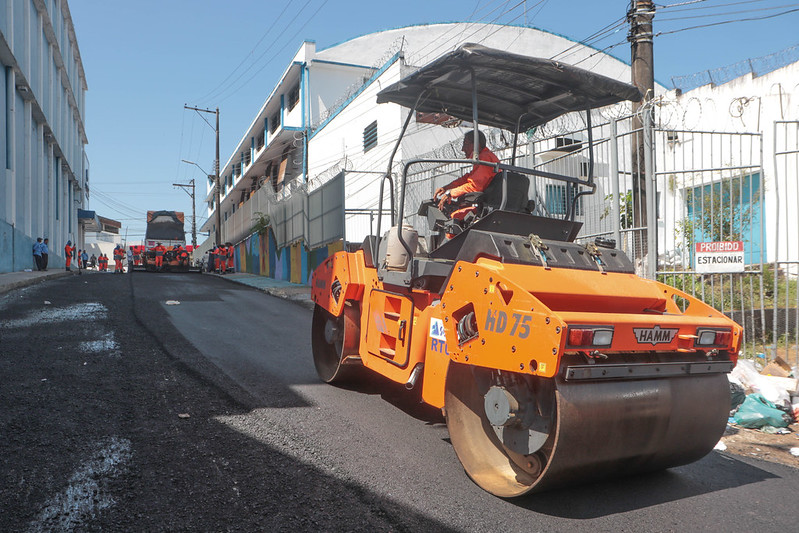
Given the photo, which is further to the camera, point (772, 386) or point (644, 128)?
point (644, 128)

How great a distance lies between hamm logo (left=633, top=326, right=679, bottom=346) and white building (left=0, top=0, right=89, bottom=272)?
18.9 metres

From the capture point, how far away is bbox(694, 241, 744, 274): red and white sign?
6434 mm

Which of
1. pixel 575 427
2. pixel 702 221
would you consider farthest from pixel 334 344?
pixel 702 221

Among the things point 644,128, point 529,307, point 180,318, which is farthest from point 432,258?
point 180,318

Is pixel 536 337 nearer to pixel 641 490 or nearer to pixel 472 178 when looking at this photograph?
pixel 641 490

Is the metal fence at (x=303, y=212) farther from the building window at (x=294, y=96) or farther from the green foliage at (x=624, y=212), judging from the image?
the green foliage at (x=624, y=212)

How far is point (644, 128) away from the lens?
692cm

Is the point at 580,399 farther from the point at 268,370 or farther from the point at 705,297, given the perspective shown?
the point at 705,297

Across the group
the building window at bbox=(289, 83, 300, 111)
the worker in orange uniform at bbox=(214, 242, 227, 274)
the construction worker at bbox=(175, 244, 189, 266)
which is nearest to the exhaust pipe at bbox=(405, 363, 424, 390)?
the building window at bbox=(289, 83, 300, 111)

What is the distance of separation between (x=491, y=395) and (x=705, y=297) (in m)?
4.88

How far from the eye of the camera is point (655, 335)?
3.16 metres

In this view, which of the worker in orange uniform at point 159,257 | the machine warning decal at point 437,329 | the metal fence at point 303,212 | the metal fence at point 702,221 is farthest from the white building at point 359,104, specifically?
the machine warning decal at point 437,329

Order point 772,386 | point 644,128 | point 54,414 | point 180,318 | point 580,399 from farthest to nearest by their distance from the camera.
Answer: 1. point 180,318
2. point 644,128
3. point 772,386
4. point 54,414
5. point 580,399

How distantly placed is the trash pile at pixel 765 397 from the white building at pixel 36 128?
18.6 m
